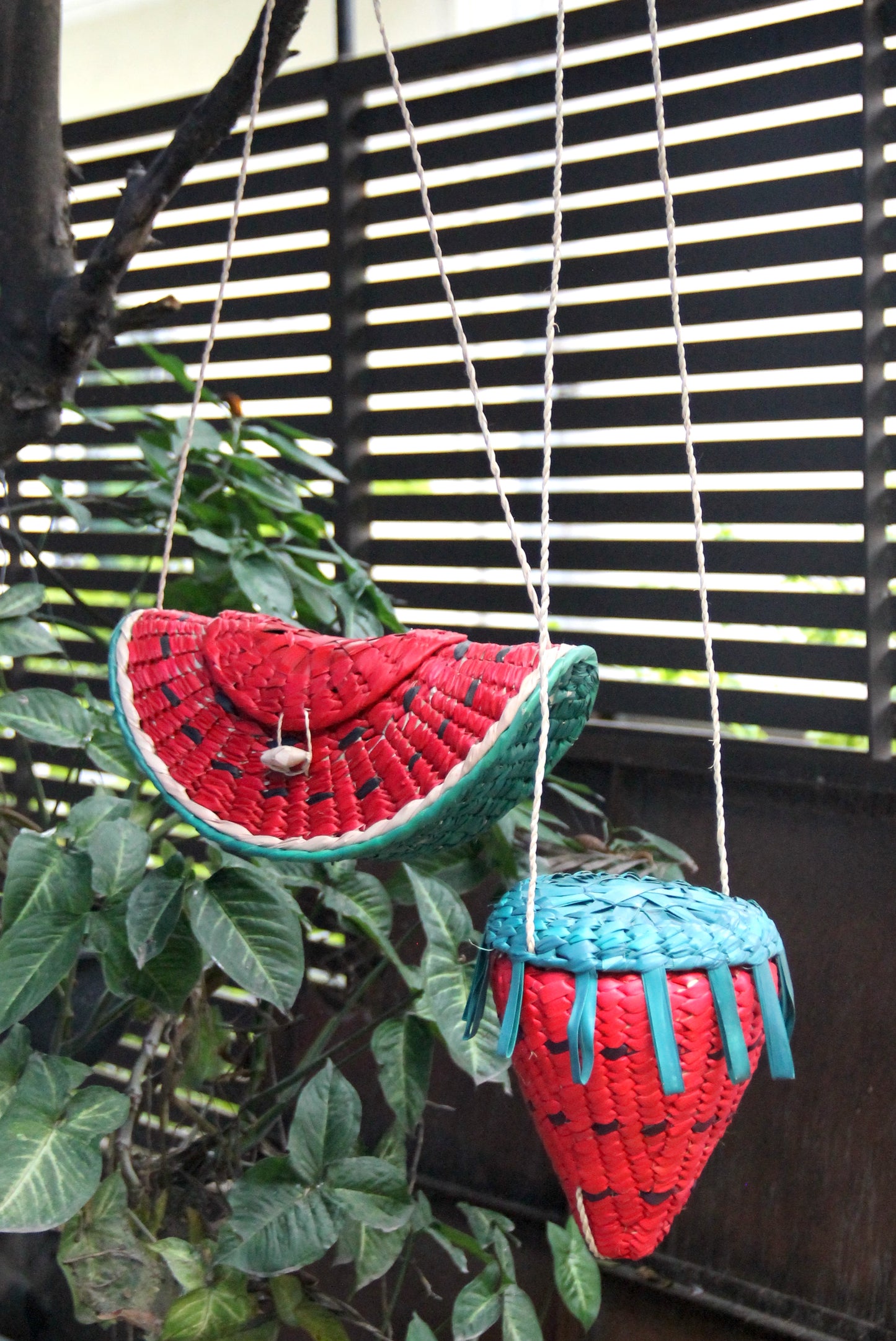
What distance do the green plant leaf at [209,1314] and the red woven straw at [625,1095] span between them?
48 centimetres

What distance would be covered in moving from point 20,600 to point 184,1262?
0.64 meters

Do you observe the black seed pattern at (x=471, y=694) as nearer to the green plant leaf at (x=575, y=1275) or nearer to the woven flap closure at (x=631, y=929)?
the woven flap closure at (x=631, y=929)

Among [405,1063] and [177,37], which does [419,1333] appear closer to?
[405,1063]

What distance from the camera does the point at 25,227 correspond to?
111cm

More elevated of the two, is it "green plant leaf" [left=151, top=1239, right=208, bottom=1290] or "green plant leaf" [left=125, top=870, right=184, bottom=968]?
"green plant leaf" [left=125, top=870, right=184, bottom=968]

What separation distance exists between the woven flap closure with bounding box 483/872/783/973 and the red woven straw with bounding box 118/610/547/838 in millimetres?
105

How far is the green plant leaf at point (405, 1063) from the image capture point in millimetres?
1098

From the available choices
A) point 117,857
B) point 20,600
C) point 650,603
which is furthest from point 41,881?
point 650,603

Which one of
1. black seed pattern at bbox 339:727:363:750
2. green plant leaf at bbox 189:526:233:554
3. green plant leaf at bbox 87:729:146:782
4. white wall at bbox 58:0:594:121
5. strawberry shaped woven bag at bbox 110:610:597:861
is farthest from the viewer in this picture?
white wall at bbox 58:0:594:121

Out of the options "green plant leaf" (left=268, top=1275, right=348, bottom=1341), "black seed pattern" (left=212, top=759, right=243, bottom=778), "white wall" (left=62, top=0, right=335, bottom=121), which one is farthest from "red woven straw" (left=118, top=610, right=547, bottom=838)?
"white wall" (left=62, top=0, right=335, bottom=121)

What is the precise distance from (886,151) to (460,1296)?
124 centimetres

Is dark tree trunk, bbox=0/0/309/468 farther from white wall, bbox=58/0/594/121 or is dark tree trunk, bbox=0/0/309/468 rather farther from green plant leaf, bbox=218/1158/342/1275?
white wall, bbox=58/0/594/121

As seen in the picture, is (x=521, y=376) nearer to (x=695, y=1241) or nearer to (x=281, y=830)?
(x=281, y=830)

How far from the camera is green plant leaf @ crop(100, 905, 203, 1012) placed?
3.30ft
